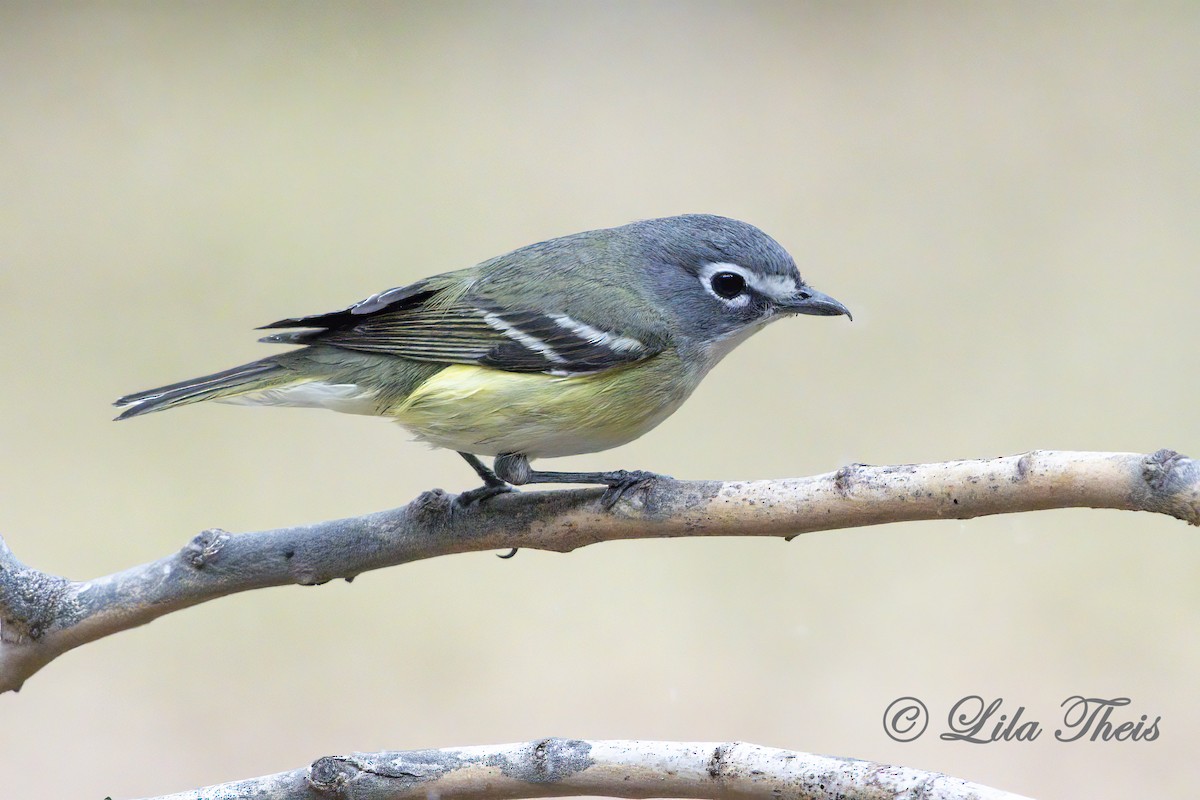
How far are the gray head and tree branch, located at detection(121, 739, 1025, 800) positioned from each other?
3.21ft

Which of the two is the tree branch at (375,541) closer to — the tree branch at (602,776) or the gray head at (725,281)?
the tree branch at (602,776)

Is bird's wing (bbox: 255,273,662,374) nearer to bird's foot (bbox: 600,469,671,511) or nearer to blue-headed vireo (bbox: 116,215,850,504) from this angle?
blue-headed vireo (bbox: 116,215,850,504)

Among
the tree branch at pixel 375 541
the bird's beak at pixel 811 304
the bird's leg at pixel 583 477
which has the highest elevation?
the bird's beak at pixel 811 304

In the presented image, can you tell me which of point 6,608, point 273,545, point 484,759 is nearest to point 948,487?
point 484,759

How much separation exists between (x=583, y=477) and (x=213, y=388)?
853mm

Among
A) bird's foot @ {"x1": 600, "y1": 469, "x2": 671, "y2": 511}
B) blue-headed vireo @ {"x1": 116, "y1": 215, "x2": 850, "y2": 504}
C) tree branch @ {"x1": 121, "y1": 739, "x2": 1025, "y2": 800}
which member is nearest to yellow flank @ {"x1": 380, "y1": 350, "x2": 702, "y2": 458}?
blue-headed vireo @ {"x1": 116, "y1": 215, "x2": 850, "y2": 504}

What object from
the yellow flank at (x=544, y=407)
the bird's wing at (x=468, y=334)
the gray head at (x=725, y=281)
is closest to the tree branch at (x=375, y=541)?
the yellow flank at (x=544, y=407)

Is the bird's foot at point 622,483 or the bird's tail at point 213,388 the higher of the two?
the bird's tail at point 213,388

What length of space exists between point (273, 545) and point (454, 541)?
33 centimetres

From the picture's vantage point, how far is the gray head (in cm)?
213

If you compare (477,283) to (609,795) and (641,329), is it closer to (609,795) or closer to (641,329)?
(641,329)

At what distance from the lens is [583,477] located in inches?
76.7

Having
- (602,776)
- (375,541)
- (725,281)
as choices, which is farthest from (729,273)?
(602,776)

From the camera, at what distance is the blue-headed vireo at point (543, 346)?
2107 millimetres
